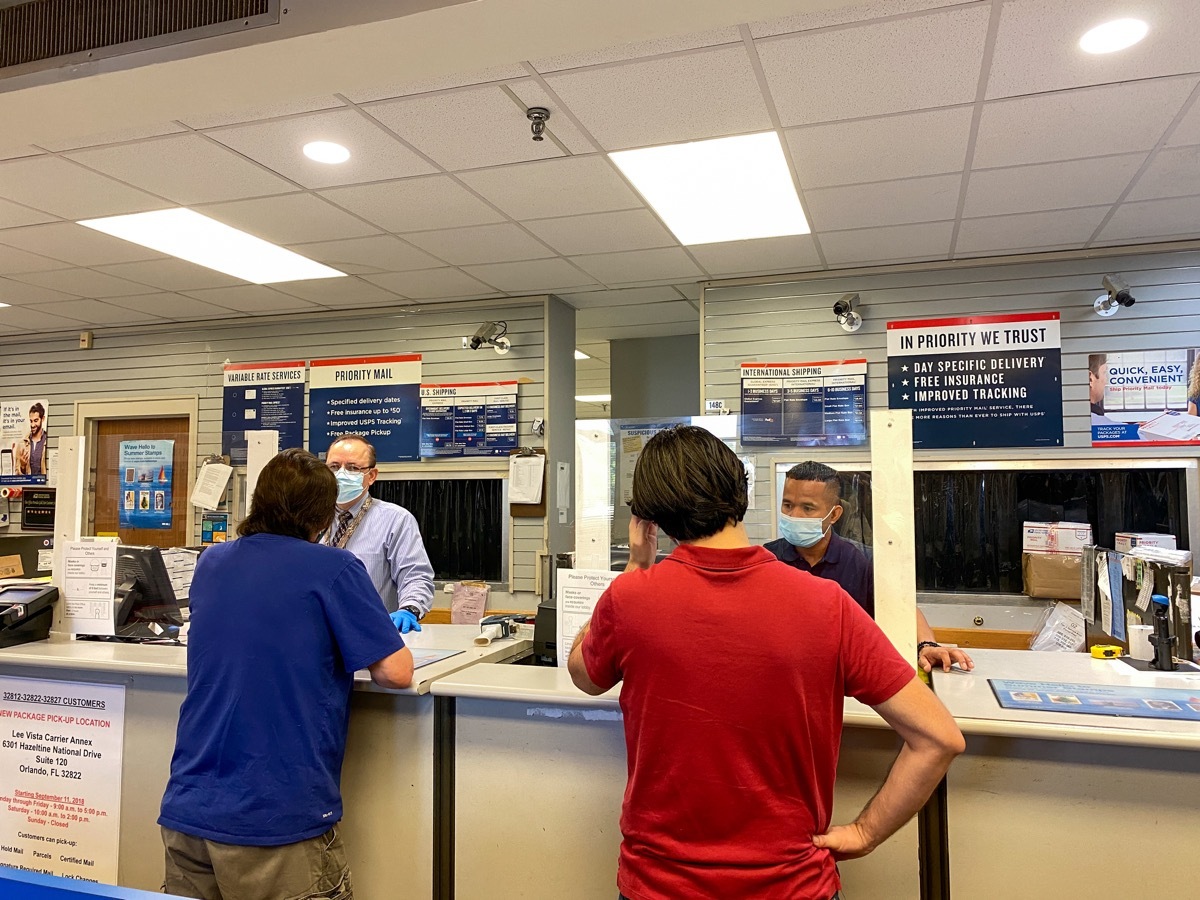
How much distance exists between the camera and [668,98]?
9.67ft

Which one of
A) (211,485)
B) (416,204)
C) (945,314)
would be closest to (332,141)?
(416,204)

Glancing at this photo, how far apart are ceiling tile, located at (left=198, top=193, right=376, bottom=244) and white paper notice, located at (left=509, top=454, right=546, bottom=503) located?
78.8 inches

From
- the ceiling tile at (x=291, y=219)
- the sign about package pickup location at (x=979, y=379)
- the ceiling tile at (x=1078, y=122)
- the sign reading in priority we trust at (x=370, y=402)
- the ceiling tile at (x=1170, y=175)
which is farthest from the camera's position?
the sign reading in priority we trust at (x=370, y=402)

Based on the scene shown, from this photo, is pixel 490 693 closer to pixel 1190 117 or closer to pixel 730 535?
pixel 730 535

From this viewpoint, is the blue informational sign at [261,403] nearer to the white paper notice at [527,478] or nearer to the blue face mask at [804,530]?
the white paper notice at [527,478]

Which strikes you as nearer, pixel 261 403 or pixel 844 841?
pixel 844 841

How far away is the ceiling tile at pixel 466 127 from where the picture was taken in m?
2.96

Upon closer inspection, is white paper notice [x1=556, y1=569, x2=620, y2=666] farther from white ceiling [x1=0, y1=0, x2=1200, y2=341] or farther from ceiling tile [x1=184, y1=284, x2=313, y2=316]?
ceiling tile [x1=184, y1=284, x2=313, y2=316]

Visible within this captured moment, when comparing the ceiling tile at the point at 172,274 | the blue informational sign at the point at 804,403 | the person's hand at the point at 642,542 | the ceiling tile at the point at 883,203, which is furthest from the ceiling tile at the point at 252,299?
the person's hand at the point at 642,542

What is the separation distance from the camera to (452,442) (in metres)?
6.00

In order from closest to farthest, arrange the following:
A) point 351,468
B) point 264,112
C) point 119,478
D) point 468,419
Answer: point 264,112
point 351,468
point 468,419
point 119,478

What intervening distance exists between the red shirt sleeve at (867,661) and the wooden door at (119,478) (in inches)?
247

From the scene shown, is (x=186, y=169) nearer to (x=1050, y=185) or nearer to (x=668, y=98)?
(x=668, y=98)

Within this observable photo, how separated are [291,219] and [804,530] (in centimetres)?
302
